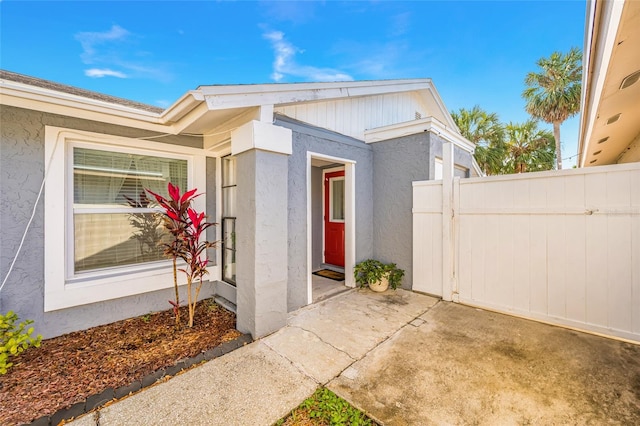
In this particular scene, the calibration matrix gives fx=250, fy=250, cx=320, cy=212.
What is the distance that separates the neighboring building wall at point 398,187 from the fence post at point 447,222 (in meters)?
0.38

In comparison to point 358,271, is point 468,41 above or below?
above

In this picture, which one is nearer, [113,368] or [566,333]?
[113,368]

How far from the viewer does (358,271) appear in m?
5.02

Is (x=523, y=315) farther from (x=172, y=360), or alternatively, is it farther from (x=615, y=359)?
(x=172, y=360)

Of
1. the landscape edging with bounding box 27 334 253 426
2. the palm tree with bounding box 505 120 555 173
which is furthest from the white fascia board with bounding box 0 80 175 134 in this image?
the palm tree with bounding box 505 120 555 173

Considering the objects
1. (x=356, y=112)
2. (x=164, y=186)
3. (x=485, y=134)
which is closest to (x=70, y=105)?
(x=164, y=186)

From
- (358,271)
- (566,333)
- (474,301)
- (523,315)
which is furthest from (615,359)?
(358,271)

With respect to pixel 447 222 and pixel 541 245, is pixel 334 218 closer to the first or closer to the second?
pixel 447 222

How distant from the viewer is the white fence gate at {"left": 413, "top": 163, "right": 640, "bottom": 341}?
3049 mm

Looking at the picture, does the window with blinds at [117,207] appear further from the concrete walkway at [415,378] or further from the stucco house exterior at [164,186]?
the concrete walkway at [415,378]

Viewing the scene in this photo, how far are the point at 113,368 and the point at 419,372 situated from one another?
3.17 m

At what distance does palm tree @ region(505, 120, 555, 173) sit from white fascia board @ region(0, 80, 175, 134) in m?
16.6

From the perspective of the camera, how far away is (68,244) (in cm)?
327

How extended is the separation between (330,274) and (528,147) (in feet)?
48.2
